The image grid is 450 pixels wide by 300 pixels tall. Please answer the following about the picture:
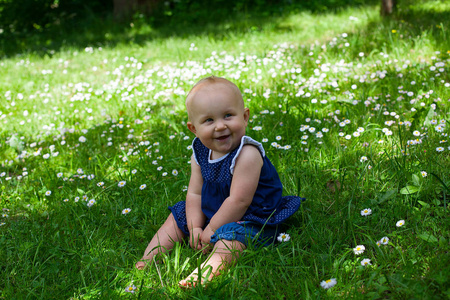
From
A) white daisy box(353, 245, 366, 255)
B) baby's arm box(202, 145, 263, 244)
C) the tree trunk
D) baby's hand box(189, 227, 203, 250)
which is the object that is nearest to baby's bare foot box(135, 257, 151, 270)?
baby's hand box(189, 227, 203, 250)

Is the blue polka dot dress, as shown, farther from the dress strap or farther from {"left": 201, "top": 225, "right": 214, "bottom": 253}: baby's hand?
{"left": 201, "top": 225, "right": 214, "bottom": 253}: baby's hand

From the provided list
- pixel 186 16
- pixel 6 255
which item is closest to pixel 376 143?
pixel 6 255

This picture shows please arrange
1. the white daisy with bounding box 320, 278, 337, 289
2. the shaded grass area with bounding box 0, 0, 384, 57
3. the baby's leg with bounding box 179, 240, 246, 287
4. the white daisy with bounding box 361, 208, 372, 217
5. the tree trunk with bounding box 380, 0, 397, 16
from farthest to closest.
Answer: the shaded grass area with bounding box 0, 0, 384, 57, the tree trunk with bounding box 380, 0, 397, 16, the white daisy with bounding box 361, 208, 372, 217, the baby's leg with bounding box 179, 240, 246, 287, the white daisy with bounding box 320, 278, 337, 289

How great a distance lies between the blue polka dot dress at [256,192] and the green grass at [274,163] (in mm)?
133

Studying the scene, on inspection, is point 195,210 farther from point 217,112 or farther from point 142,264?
point 217,112

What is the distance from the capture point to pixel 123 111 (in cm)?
474

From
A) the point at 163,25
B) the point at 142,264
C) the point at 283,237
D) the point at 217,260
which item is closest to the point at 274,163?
the point at 283,237

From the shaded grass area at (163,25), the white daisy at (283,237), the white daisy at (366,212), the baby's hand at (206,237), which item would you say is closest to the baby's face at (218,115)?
the baby's hand at (206,237)

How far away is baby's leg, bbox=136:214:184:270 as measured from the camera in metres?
2.44

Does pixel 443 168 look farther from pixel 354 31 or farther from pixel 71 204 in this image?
pixel 354 31

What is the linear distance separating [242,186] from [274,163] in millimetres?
915

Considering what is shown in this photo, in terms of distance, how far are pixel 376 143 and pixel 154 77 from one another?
3.46 meters

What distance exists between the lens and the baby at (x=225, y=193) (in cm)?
230

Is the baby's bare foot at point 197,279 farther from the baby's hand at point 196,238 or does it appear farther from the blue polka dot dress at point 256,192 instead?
the blue polka dot dress at point 256,192
